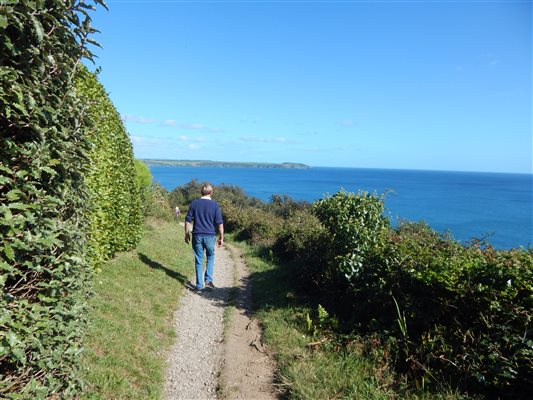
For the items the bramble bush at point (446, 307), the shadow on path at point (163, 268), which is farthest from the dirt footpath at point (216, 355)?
the bramble bush at point (446, 307)

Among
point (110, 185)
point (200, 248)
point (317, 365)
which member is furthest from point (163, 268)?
point (317, 365)

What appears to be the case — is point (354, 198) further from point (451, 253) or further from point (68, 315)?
point (68, 315)

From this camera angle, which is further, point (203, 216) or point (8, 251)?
point (203, 216)

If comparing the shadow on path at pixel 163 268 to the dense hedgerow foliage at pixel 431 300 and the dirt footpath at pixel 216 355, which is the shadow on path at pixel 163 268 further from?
the dense hedgerow foliage at pixel 431 300

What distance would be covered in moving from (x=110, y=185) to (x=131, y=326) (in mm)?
4029

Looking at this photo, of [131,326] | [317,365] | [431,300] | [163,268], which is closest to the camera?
[317,365]

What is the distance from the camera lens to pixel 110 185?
322 inches

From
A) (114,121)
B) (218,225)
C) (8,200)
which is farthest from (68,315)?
(114,121)

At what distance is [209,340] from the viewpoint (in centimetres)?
583

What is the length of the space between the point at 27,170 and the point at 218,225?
5818 mm

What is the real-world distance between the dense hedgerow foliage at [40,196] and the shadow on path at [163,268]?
214 inches

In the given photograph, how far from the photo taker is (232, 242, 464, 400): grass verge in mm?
4116

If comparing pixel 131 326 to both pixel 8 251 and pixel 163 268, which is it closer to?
pixel 8 251

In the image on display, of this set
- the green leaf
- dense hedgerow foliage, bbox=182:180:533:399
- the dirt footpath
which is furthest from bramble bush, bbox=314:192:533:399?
the green leaf
